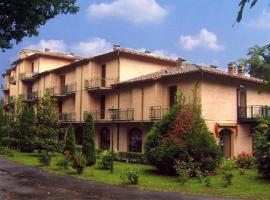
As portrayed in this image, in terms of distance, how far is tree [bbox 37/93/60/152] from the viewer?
113ft

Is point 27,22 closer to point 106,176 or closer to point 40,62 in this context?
point 106,176

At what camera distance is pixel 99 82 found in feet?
133

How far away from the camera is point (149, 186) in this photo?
18.9 metres

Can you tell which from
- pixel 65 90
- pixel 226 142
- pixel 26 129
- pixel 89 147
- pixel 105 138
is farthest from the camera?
pixel 65 90

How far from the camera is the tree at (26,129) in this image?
4131cm

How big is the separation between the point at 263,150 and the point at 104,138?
21.4 metres

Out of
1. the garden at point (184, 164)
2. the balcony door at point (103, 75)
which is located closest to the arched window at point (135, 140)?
the balcony door at point (103, 75)

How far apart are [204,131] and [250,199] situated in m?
7.11

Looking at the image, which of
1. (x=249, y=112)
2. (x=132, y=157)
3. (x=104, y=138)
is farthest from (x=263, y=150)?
(x=104, y=138)

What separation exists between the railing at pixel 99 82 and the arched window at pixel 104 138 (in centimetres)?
429

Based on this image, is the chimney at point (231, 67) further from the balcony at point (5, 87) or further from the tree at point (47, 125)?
the balcony at point (5, 87)

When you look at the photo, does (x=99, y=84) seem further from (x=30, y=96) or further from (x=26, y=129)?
(x=30, y=96)

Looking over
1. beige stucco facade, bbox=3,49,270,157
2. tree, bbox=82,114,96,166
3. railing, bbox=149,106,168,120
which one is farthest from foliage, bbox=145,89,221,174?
railing, bbox=149,106,168,120

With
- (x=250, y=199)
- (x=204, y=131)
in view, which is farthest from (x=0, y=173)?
(x=250, y=199)
